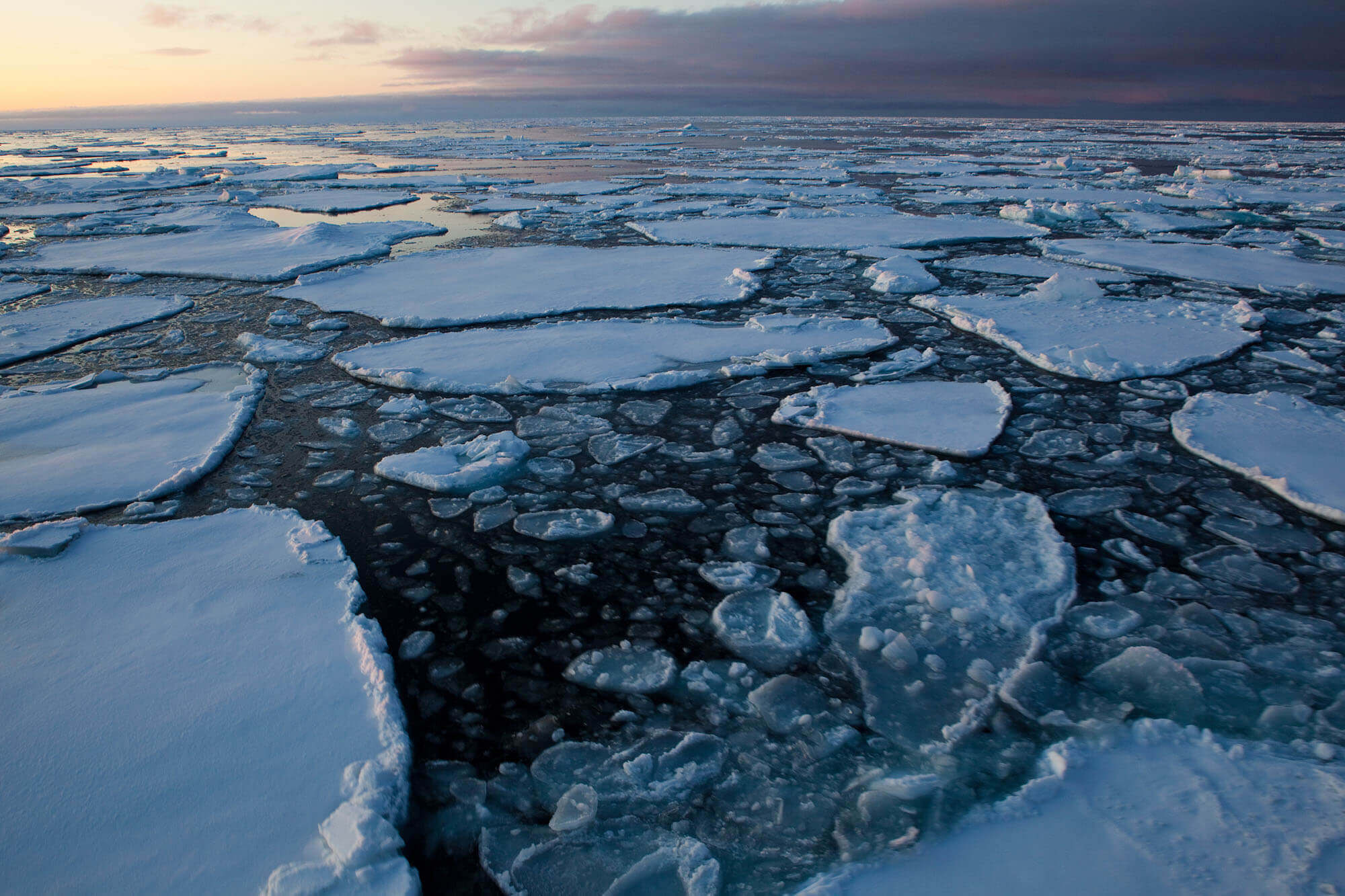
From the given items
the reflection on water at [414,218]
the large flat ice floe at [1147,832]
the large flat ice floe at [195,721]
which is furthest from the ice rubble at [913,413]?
the reflection on water at [414,218]

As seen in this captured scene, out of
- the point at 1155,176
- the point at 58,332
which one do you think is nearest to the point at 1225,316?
the point at 58,332

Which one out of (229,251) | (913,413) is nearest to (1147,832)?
(913,413)

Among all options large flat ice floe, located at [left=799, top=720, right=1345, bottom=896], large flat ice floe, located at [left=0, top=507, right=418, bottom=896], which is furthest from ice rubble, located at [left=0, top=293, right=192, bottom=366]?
large flat ice floe, located at [left=799, top=720, right=1345, bottom=896]

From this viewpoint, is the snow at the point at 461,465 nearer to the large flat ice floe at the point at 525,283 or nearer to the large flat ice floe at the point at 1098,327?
the large flat ice floe at the point at 525,283

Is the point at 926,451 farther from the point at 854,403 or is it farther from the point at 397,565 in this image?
the point at 397,565

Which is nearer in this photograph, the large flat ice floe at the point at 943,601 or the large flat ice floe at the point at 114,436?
the large flat ice floe at the point at 943,601

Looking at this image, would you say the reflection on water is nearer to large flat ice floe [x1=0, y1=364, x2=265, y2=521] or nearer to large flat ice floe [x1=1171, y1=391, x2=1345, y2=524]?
large flat ice floe [x1=0, y1=364, x2=265, y2=521]
